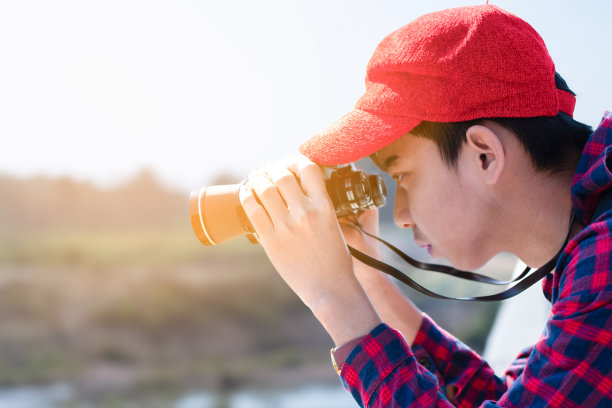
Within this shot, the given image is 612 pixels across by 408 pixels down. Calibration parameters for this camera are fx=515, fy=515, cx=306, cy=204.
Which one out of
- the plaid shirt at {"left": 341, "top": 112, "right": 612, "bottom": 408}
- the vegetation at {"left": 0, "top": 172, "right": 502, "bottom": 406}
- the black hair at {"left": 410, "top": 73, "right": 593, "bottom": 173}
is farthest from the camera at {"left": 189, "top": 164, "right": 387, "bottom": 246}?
the vegetation at {"left": 0, "top": 172, "right": 502, "bottom": 406}

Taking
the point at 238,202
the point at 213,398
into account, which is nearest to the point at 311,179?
the point at 238,202

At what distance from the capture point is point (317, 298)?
0.56m

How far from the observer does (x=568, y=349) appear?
1.48ft

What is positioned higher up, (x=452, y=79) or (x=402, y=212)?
(x=452, y=79)

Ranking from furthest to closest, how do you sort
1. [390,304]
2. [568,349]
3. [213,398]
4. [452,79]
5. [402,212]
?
[213,398], [390,304], [402,212], [452,79], [568,349]

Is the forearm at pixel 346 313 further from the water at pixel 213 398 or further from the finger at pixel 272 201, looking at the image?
the water at pixel 213 398

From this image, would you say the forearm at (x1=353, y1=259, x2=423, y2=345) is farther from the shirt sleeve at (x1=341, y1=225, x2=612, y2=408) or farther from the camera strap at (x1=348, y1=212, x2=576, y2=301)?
the shirt sleeve at (x1=341, y1=225, x2=612, y2=408)

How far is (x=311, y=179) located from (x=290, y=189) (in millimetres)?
27

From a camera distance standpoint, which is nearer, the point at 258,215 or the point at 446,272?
the point at 258,215

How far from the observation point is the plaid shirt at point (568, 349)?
44cm

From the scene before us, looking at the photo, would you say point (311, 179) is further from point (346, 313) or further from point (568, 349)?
point (568, 349)

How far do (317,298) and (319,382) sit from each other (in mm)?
1725

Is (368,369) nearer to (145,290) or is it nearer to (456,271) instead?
(456,271)

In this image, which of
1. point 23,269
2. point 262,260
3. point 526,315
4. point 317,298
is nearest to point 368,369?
point 317,298
